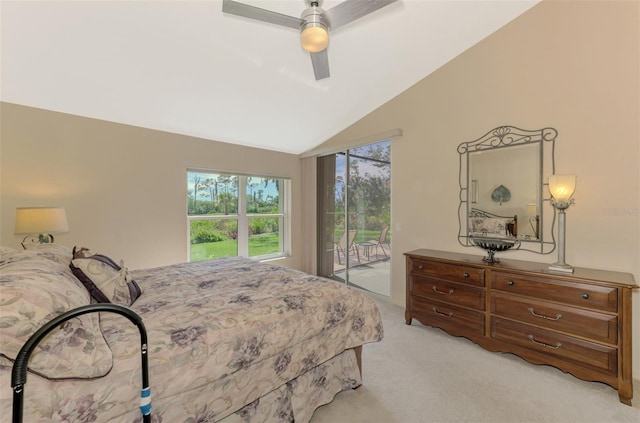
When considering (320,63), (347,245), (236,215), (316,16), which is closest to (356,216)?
(347,245)

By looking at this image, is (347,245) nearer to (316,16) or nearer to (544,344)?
(544,344)

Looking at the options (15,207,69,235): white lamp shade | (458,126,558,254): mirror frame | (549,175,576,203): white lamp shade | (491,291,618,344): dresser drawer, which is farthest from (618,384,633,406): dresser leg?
(15,207,69,235): white lamp shade

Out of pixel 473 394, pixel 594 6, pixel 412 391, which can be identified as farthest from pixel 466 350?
pixel 594 6

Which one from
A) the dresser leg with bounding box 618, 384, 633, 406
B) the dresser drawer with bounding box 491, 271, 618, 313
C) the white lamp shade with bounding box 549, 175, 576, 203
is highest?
the white lamp shade with bounding box 549, 175, 576, 203

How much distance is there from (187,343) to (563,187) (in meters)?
2.85

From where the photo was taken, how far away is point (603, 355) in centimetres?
A: 193

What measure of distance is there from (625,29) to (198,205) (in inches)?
186

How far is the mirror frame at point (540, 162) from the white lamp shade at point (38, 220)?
3990 millimetres

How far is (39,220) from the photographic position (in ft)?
7.75

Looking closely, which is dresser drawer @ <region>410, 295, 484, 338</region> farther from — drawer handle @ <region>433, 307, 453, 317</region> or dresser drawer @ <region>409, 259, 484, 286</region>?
dresser drawer @ <region>409, 259, 484, 286</region>

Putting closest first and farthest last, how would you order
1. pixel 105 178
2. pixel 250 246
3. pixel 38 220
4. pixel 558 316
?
pixel 558 316 → pixel 38 220 → pixel 105 178 → pixel 250 246

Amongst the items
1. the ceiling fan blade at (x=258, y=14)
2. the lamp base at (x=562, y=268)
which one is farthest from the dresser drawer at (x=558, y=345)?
the ceiling fan blade at (x=258, y=14)

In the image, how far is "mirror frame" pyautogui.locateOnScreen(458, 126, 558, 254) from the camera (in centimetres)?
253

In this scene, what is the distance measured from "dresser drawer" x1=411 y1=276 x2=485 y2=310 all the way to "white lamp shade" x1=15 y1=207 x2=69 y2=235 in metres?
3.44
